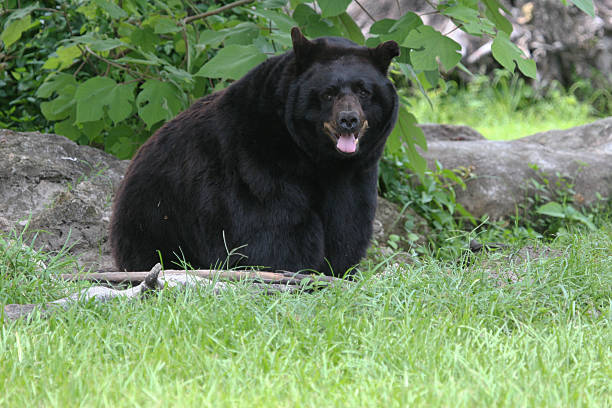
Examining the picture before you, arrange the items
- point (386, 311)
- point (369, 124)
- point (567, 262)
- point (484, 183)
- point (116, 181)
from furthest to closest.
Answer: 1. point (484, 183)
2. point (116, 181)
3. point (369, 124)
4. point (567, 262)
5. point (386, 311)

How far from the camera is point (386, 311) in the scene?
303cm

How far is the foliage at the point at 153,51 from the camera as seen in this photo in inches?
165

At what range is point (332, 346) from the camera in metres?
2.74

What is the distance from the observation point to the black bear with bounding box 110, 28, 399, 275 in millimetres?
4094

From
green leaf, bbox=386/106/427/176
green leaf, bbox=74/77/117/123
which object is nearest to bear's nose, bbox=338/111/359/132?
green leaf, bbox=386/106/427/176

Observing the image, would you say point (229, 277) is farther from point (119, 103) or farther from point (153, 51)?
point (153, 51)

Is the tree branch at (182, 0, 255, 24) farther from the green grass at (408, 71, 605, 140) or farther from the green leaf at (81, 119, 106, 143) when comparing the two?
the green grass at (408, 71, 605, 140)

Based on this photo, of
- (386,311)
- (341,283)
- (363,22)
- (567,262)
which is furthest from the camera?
(363,22)

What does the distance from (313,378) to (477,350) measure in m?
0.60

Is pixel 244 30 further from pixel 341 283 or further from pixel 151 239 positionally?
pixel 341 283

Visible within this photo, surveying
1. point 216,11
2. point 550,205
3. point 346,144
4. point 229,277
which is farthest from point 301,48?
point 550,205

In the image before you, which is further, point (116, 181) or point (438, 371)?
point (116, 181)

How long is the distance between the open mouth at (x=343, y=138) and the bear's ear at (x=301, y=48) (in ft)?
1.17

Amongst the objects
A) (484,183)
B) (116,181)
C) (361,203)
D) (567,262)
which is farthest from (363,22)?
(567,262)
